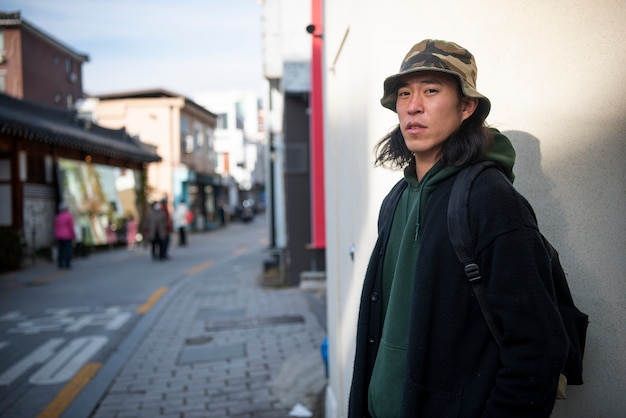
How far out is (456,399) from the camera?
1.49 m

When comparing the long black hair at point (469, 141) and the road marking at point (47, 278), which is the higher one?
the long black hair at point (469, 141)

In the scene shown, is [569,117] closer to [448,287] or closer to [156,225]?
[448,287]

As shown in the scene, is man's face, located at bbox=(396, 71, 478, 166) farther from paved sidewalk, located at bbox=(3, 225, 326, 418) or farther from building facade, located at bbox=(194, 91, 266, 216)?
building facade, located at bbox=(194, 91, 266, 216)

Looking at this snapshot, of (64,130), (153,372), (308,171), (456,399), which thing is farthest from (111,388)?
(64,130)

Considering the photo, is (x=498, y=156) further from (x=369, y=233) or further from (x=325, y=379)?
(x=325, y=379)

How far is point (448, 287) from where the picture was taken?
1.49 meters

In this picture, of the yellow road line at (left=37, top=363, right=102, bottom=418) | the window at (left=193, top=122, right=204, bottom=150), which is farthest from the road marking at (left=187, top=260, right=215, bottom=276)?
the window at (left=193, top=122, right=204, bottom=150)

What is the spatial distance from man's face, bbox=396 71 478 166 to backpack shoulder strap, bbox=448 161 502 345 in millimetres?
197

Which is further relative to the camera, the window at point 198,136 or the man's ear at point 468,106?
the window at point 198,136

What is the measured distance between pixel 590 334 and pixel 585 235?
14.5 inches

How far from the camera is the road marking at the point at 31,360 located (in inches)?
205

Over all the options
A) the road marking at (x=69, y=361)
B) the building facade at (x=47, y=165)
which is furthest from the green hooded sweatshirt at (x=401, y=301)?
the building facade at (x=47, y=165)

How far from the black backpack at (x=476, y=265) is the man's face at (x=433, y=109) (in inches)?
6.6

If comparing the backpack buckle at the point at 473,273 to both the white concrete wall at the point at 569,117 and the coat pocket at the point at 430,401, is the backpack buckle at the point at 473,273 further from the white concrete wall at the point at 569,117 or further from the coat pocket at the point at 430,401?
the white concrete wall at the point at 569,117
